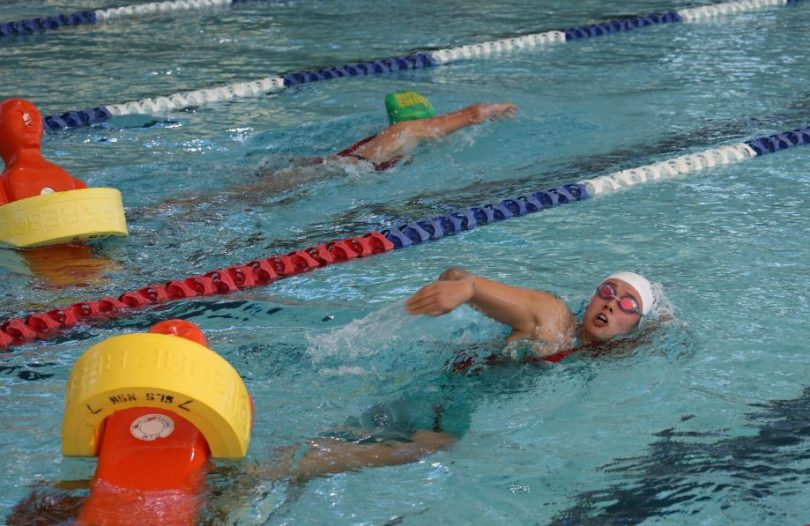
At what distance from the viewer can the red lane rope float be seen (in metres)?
3.99

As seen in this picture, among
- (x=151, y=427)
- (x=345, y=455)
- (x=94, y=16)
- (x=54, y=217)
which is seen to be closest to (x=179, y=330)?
(x=151, y=427)

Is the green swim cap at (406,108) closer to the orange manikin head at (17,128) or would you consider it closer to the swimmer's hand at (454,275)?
the orange manikin head at (17,128)

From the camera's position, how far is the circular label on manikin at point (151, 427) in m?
2.62

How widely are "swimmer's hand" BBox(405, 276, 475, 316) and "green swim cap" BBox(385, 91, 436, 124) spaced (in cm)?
307

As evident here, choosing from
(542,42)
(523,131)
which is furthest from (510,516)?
(542,42)

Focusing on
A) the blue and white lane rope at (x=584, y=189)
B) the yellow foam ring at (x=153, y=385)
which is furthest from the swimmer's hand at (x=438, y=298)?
the blue and white lane rope at (x=584, y=189)

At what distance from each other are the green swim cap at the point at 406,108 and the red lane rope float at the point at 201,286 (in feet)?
4.07

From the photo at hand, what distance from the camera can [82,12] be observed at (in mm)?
10023

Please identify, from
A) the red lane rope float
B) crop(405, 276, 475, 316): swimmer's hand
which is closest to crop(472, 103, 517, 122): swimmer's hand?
the red lane rope float

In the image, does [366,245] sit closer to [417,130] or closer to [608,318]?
[417,130]

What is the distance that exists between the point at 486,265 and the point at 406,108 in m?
1.61

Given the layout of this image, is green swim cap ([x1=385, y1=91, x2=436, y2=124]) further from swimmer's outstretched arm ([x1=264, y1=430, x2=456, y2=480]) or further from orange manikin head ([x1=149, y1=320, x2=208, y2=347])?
orange manikin head ([x1=149, y1=320, x2=208, y2=347])

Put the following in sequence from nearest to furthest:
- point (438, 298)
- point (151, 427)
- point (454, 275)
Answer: point (151, 427) < point (438, 298) < point (454, 275)

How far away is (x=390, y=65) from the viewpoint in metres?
8.20
